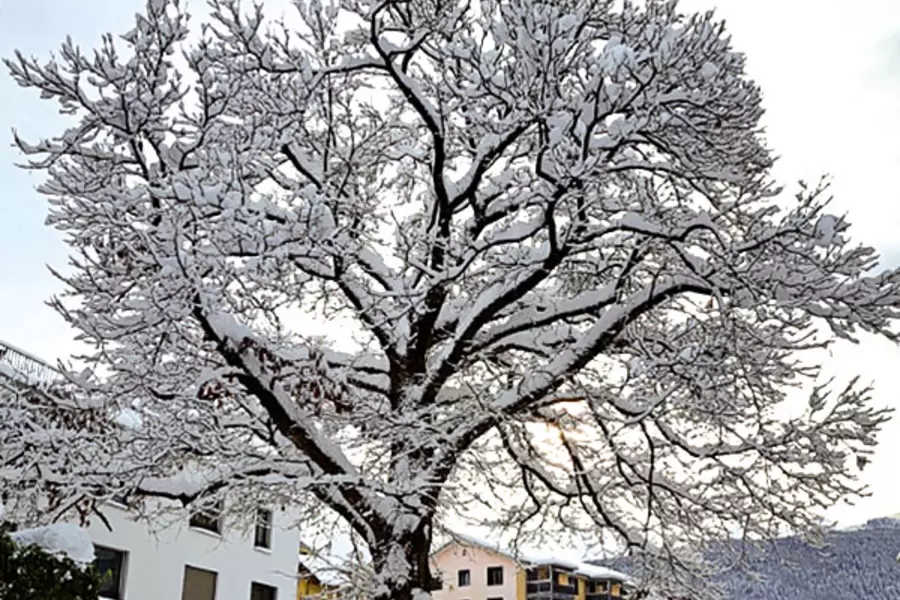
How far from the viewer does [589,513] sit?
8781 millimetres

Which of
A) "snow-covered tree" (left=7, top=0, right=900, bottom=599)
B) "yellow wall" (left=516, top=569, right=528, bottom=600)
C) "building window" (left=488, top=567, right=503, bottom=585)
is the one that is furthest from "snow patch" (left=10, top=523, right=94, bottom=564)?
"building window" (left=488, top=567, right=503, bottom=585)

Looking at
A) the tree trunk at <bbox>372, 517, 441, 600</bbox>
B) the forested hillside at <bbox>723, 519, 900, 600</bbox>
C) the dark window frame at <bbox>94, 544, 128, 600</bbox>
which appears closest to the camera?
the tree trunk at <bbox>372, 517, 441, 600</bbox>

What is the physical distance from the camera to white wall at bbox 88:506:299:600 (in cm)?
1686

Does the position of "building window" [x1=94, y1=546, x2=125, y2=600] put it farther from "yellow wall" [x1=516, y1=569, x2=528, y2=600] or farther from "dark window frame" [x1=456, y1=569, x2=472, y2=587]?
"yellow wall" [x1=516, y1=569, x2=528, y2=600]

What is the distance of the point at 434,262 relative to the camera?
23.8 ft

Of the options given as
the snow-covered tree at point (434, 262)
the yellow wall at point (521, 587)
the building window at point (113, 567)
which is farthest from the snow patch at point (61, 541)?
the yellow wall at point (521, 587)

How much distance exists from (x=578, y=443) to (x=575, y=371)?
1901 mm

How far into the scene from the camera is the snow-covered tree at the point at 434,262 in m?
5.98

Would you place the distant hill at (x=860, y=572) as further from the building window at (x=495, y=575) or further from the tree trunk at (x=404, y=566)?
the building window at (x=495, y=575)

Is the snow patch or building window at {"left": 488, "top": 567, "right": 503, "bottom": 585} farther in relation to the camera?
building window at {"left": 488, "top": 567, "right": 503, "bottom": 585}

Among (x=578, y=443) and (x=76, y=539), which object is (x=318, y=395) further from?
(x=578, y=443)

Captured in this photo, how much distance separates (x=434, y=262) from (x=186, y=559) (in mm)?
13949

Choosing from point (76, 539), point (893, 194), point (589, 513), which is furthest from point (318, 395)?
point (893, 194)

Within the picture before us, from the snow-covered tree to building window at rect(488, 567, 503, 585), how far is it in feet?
118
